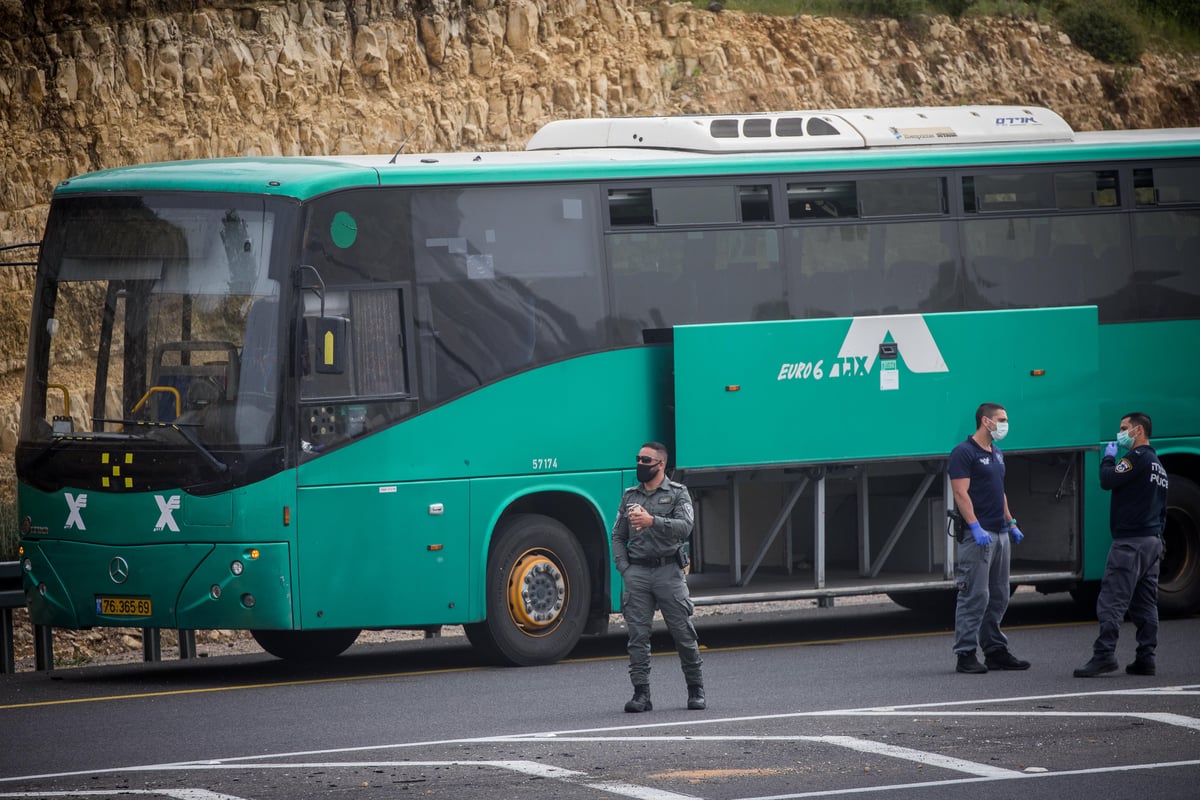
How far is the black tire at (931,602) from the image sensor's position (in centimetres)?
1908

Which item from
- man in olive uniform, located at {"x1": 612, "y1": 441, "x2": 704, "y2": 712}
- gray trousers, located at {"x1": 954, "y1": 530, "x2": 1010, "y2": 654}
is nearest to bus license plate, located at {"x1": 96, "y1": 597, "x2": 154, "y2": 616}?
man in olive uniform, located at {"x1": 612, "y1": 441, "x2": 704, "y2": 712}

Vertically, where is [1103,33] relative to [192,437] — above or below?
above

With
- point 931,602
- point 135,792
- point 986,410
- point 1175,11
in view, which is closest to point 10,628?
point 135,792

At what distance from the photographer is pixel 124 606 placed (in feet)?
47.3

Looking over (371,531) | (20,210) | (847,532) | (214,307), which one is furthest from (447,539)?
(20,210)

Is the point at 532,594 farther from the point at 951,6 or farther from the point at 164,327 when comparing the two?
the point at 951,6

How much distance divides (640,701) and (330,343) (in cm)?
355

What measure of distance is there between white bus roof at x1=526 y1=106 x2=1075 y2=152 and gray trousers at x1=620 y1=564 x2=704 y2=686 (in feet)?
16.6

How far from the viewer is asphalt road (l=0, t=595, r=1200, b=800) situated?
9805 mm

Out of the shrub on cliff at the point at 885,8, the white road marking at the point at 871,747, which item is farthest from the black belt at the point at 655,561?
the shrub on cliff at the point at 885,8

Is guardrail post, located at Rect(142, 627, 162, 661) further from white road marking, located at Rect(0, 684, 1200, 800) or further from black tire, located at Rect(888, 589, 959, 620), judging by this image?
black tire, located at Rect(888, 589, 959, 620)

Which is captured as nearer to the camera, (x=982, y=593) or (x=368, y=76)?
(x=982, y=593)

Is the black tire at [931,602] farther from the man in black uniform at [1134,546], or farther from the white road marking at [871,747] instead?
the white road marking at [871,747]

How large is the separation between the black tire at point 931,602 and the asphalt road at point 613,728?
219 centimetres
